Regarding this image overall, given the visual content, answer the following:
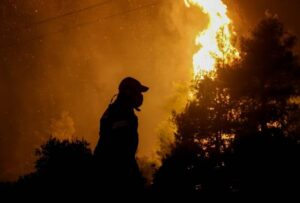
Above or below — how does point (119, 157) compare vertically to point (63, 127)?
below

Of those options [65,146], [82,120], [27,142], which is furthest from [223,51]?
[82,120]

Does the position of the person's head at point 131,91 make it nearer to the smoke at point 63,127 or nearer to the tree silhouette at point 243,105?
the tree silhouette at point 243,105

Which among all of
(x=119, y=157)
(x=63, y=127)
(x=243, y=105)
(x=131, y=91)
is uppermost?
(x=63, y=127)

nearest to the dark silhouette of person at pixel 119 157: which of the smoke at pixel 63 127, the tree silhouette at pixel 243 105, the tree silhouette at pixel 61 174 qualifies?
the tree silhouette at pixel 61 174

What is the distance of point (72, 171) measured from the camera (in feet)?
42.4

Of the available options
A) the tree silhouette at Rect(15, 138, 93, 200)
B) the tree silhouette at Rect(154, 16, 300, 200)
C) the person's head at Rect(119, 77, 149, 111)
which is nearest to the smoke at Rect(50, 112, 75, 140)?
the tree silhouette at Rect(154, 16, 300, 200)

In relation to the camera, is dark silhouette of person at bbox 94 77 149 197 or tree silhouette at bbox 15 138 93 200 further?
tree silhouette at bbox 15 138 93 200

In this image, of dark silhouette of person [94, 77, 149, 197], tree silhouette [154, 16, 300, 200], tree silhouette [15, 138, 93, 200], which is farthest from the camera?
tree silhouette [154, 16, 300, 200]

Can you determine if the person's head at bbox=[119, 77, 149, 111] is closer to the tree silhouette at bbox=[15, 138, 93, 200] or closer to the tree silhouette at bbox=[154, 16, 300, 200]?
the tree silhouette at bbox=[15, 138, 93, 200]

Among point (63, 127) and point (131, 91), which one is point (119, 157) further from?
point (63, 127)

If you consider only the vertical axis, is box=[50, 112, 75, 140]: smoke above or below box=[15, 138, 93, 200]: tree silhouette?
above

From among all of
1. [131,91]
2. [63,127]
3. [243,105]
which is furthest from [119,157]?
[63,127]

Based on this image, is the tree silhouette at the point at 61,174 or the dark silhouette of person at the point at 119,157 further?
the tree silhouette at the point at 61,174

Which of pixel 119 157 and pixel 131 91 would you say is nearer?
pixel 119 157
